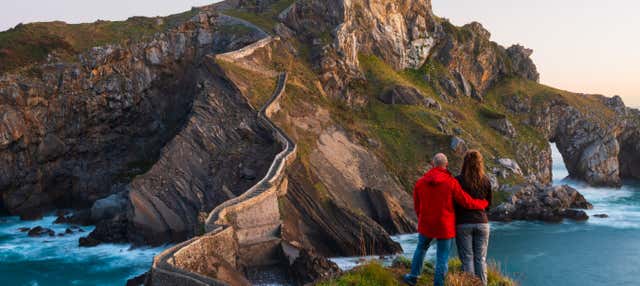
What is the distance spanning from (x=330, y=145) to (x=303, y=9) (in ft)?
71.5

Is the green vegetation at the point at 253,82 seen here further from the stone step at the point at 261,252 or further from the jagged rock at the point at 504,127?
the jagged rock at the point at 504,127

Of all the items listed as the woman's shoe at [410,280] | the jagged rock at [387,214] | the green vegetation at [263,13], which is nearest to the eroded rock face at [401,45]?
the green vegetation at [263,13]

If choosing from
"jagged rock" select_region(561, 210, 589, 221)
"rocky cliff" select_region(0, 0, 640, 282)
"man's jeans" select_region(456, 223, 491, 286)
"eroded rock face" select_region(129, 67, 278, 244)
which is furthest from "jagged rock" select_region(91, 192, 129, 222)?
"jagged rock" select_region(561, 210, 589, 221)

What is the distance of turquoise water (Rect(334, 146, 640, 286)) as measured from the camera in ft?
110

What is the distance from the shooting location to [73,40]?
58.1m

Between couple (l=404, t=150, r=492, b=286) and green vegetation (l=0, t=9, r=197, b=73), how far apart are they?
52.6 metres

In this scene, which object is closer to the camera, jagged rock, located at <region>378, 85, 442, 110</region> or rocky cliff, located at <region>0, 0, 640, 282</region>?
rocky cliff, located at <region>0, 0, 640, 282</region>

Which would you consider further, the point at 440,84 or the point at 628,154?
the point at 628,154

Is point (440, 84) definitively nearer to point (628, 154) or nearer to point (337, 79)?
point (337, 79)

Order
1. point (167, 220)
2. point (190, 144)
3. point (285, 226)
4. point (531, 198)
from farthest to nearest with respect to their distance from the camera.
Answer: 1. point (531, 198)
2. point (190, 144)
3. point (167, 220)
4. point (285, 226)

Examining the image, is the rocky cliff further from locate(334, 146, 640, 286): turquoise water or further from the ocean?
locate(334, 146, 640, 286): turquoise water

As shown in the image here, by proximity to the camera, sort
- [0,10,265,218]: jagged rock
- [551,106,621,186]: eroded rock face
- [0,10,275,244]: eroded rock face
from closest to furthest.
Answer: [0,10,275,244]: eroded rock face < [0,10,265,218]: jagged rock < [551,106,621,186]: eroded rock face

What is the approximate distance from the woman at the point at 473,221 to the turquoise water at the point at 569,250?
19.4 meters

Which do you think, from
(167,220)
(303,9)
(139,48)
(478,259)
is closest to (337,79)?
(303,9)
